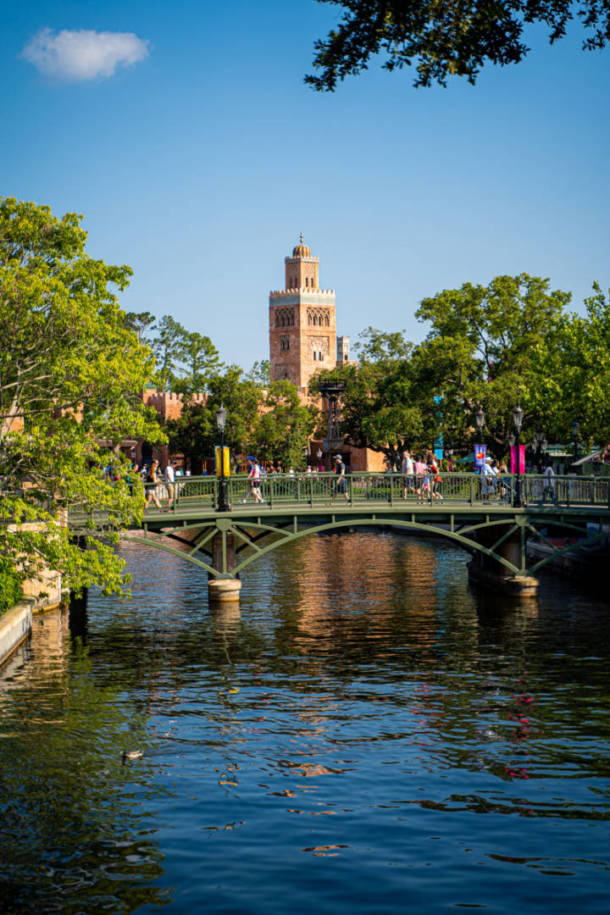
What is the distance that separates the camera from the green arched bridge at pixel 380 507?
3597cm

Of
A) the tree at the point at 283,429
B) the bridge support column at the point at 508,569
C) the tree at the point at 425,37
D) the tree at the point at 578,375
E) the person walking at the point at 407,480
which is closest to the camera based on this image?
the tree at the point at 425,37

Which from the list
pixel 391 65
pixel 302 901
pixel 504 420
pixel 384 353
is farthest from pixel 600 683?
pixel 384 353

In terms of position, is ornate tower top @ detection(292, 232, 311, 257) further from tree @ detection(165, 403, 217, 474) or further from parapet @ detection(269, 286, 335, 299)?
tree @ detection(165, 403, 217, 474)

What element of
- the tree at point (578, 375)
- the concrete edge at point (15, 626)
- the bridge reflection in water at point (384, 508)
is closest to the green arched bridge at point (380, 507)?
the bridge reflection in water at point (384, 508)

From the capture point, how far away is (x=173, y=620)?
34406 millimetres

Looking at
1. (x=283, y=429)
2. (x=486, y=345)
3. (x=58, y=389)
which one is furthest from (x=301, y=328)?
(x=58, y=389)

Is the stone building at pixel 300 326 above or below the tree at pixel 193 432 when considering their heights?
above

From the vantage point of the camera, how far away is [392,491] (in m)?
36.8

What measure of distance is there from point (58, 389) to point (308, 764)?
14484mm

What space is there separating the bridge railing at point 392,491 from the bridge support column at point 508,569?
1.38 metres

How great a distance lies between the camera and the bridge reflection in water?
118 feet

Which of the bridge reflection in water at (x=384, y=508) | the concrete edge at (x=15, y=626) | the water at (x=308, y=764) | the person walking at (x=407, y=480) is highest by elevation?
the person walking at (x=407, y=480)

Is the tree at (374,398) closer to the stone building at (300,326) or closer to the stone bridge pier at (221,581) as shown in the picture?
the stone bridge pier at (221,581)

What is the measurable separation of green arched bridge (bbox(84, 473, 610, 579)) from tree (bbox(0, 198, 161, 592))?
554 centimetres
